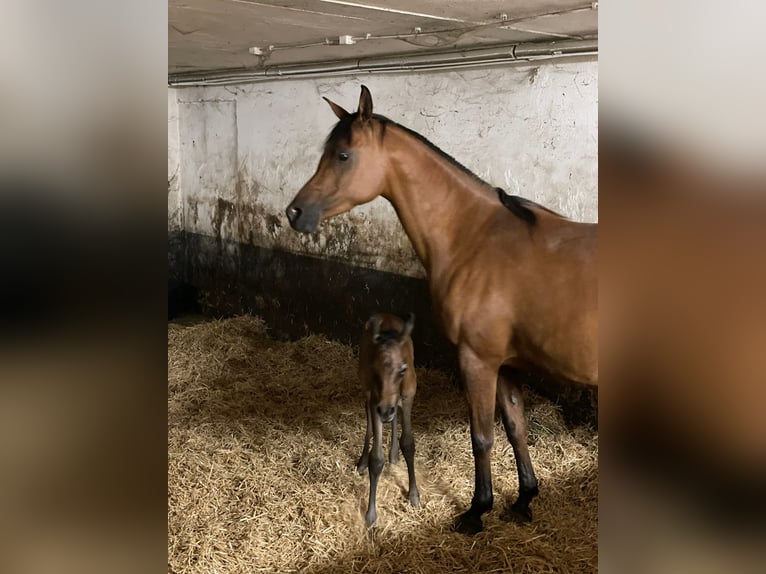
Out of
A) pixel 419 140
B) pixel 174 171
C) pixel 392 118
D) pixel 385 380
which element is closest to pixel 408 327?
pixel 385 380

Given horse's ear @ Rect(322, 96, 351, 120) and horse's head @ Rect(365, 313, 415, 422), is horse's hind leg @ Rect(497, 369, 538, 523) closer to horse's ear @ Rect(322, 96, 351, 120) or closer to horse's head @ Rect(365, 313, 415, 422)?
horse's head @ Rect(365, 313, 415, 422)

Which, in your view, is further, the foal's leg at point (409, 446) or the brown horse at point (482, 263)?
the foal's leg at point (409, 446)

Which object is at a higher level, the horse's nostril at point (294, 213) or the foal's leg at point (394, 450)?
the horse's nostril at point (294, 213)

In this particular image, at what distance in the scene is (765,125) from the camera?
0.35 m

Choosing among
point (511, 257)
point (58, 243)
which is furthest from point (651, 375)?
point (511, 257)

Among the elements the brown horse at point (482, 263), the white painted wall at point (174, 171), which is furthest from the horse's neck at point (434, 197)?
the white painted wall at point (174, 171)

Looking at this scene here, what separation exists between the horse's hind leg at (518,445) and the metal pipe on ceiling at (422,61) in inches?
49.3

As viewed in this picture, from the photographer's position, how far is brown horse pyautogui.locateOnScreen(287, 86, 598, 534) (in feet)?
6.86

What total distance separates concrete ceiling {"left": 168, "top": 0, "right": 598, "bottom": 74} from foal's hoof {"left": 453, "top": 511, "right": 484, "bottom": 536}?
1.61m

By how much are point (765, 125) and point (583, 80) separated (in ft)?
8.21

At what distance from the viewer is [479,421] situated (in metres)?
2.22

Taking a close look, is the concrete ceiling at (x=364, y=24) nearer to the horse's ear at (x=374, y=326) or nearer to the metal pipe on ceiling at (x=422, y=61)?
the metal pipe on ceiling at (x=422, y=61)

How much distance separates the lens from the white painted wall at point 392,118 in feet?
9.11

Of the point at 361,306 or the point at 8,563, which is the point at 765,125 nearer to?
→ the point at 8,563
